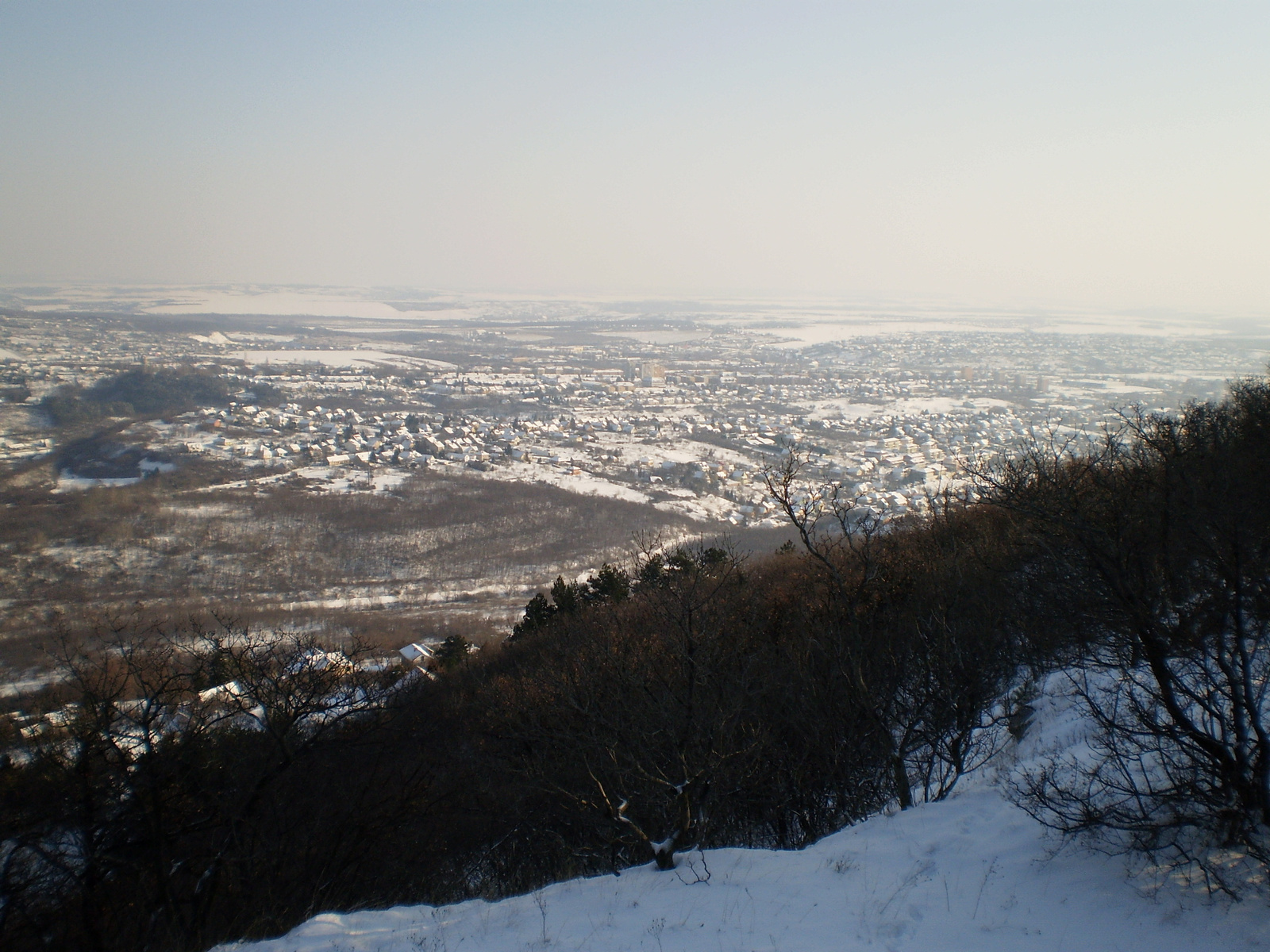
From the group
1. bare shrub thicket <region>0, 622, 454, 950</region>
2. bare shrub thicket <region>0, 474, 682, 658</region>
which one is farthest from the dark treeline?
bare shrub thicket <region>0, 474, 682, 658</region>

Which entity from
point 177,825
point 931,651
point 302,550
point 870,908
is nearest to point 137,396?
point 302,550

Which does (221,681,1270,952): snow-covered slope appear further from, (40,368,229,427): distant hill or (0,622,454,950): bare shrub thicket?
(40,368,229,427): distant hill

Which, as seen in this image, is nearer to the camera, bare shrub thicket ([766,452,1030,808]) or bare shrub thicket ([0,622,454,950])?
bare shrub thicket ([0,622,454,950])

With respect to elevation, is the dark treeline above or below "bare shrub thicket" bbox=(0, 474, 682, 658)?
above

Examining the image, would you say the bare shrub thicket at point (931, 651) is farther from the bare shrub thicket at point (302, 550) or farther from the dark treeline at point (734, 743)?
the bare shrub thicket at point (302, 550)

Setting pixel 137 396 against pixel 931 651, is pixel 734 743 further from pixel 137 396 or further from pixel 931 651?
pixel 137 396

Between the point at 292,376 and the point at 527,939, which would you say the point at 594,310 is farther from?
the point at 527,939

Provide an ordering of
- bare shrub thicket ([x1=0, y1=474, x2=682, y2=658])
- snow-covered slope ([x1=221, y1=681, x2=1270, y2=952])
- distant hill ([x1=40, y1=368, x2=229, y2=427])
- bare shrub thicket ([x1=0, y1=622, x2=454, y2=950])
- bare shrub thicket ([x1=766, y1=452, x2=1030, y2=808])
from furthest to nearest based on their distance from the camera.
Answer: distant hill ([x1=40, y1=368, x2=229, y2=427]) → bare shrub thicket ([x1=0, y1=474, x2=682, y2=658]) → bare shrub thicket ([x1=766, y1=452, x2=1030, y2=808]) → bare shrub thicket ([x1=0, y1=622, x2=454, y2=950]) → snow-covered slope ([x1=221, y1=681, x2=1270, y2=952])
